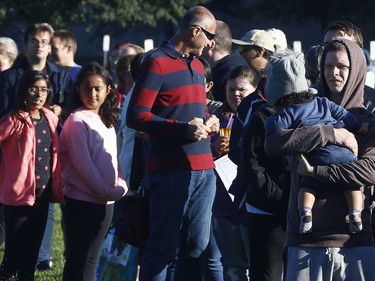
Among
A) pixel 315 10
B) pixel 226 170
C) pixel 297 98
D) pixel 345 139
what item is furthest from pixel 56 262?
pixel 315 10

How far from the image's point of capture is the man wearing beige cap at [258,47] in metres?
7.99

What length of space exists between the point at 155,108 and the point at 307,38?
5309cm

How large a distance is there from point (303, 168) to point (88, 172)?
2.48 m

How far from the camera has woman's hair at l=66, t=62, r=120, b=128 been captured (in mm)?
7484

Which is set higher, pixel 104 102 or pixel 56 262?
pixel 104 102

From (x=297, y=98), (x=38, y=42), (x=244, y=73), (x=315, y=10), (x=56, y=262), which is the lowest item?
(x=56, y=262)

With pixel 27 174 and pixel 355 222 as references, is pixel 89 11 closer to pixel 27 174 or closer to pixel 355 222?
pixel 27 174

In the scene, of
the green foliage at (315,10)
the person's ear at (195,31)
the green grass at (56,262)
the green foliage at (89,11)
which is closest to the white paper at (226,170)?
the person's ear at (195,31)

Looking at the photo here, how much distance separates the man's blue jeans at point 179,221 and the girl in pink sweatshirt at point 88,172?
0.77 m

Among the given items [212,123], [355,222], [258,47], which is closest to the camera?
[355,222]

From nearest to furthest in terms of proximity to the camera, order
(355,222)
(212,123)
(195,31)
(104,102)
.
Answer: (355,222), (212,123), (195,31), (104,102)

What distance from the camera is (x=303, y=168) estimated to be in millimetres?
5094

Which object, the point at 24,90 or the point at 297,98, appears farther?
the point at 24,90

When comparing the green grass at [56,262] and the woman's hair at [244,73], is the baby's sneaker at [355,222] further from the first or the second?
the green grass at [56,262]
